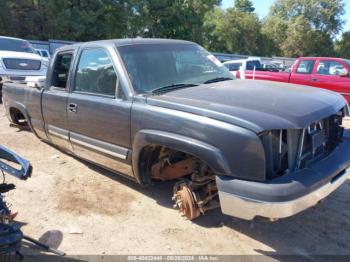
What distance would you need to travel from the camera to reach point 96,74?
4410mm

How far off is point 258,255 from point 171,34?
31.9m

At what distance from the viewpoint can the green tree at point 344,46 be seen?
49031mm

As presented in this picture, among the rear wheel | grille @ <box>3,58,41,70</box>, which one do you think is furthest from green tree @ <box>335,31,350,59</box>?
the rear wheel

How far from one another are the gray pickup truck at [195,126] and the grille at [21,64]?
653 centimetres

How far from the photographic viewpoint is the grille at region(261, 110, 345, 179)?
306 centimetres

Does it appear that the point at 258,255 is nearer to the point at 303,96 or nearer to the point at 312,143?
the point at 312,143

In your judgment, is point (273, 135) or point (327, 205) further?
point (327, 205)

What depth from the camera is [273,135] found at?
3.06m

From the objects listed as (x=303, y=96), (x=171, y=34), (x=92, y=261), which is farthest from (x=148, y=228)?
(x=171, y=34)

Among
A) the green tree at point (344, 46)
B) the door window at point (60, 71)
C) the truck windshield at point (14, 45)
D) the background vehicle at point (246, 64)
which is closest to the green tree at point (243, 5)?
the green tree at point (344, 46)

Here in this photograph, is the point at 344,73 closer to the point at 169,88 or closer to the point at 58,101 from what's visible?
the point at 169,88

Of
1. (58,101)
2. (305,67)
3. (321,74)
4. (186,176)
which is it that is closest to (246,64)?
(305,67)

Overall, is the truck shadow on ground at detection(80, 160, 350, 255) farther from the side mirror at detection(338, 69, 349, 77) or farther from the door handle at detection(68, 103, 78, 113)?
the side mirror at detection(338, 69, 349, 77)

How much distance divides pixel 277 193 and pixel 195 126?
0.83m
